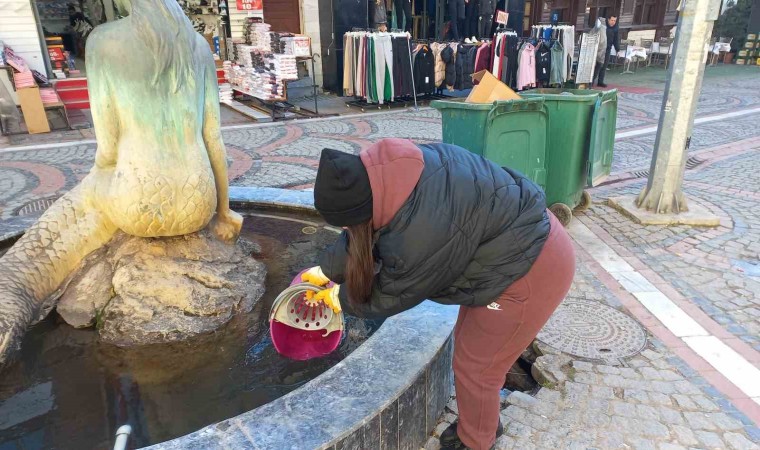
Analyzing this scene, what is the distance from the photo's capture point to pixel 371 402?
2006 mm

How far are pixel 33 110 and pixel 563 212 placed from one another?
27.3 ft

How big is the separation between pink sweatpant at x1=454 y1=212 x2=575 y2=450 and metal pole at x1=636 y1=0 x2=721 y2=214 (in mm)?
3571

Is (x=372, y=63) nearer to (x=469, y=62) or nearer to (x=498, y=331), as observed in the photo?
Answer: (x=469, y=62)

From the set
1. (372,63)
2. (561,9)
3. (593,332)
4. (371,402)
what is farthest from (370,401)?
(561,9)

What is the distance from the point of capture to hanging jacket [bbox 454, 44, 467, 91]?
464 inches

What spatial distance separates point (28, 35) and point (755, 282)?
11782 millimetres

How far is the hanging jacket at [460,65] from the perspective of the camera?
11.8 meters

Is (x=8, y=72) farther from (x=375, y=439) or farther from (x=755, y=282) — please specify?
(x=755, y=282)

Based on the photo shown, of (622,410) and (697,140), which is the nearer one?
(622,410)

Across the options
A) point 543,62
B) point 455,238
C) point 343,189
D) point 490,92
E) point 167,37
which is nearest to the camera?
point 343,189

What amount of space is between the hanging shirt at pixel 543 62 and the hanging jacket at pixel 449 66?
2.57 meters

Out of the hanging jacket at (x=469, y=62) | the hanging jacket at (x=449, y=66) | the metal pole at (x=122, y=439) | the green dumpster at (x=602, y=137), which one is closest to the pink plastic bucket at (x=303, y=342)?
the metal pole at (x=122, y=439)

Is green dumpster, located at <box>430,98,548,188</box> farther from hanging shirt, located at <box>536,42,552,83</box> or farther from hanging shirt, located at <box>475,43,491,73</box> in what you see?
hanging shirt, located at <box>536,42,552,83</box>

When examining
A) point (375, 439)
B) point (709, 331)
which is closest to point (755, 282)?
point (709, 331)
